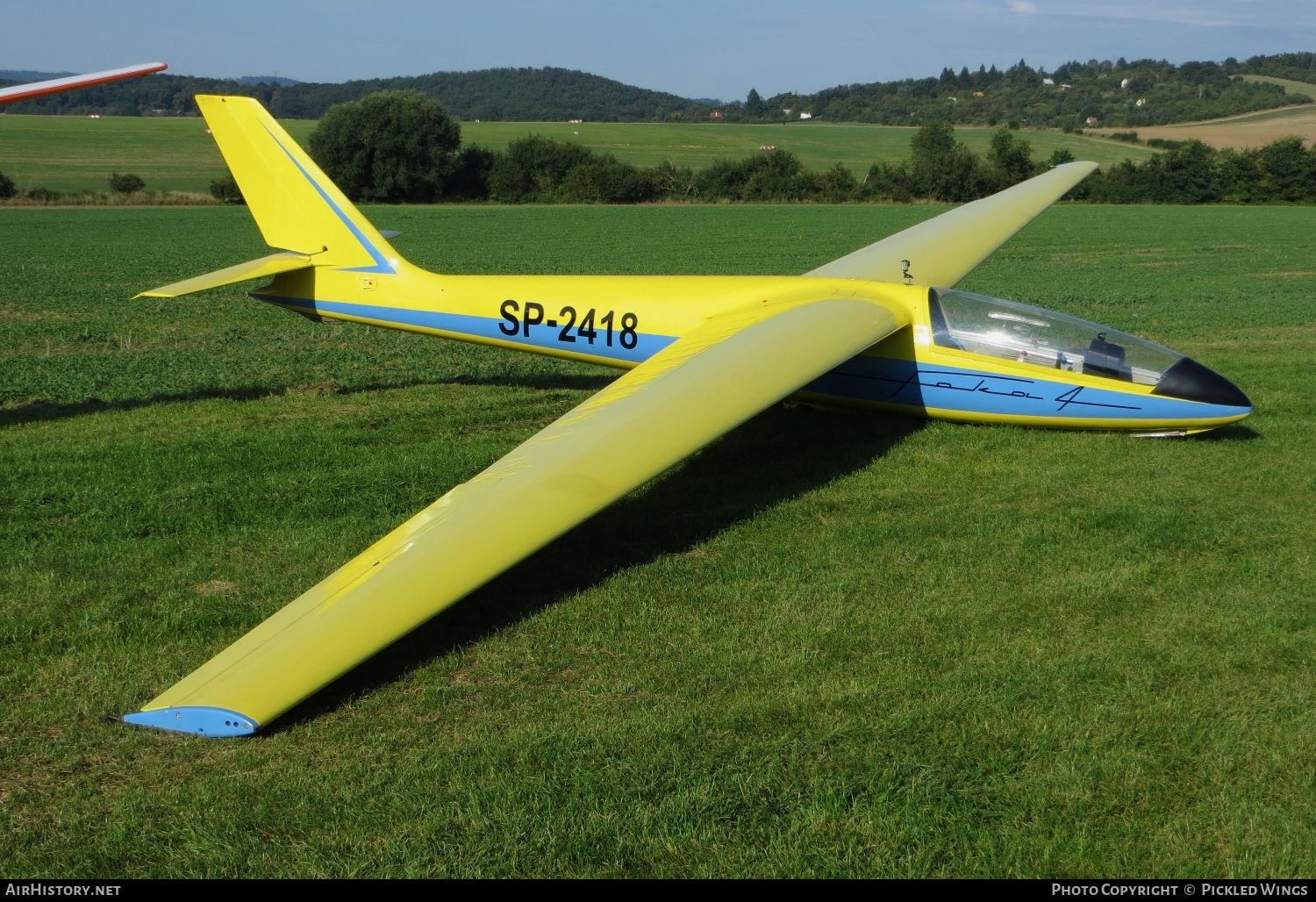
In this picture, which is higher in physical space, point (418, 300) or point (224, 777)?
point (418, 300)

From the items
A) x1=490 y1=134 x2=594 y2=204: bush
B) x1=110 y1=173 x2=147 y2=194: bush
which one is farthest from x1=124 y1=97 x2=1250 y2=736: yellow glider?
x1=110 y1=173 x2=147 y2=194: bush

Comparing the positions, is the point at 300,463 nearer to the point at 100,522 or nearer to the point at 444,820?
the point at 100,522

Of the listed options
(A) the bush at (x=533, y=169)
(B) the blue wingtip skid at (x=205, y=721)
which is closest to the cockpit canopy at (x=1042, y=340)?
(B) the blue wingtip skid at (x=205, y=721)

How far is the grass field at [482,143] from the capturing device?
268 feet

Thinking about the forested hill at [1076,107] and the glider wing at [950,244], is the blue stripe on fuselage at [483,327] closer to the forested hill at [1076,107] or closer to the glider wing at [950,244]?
the glider wing at [950,244]

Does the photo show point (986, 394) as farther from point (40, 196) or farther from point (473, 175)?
point (473, 175)

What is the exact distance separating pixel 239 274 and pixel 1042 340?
9.47 meters

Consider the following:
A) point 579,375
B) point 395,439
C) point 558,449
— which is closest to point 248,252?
point 579,375

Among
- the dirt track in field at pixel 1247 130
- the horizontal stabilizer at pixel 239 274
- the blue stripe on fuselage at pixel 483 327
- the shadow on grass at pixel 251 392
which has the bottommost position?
the shadow on grass at pixel 251 392

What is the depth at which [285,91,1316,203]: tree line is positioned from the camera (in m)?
69.8

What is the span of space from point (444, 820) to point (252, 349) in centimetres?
1504

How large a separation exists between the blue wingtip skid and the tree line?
66310 millimetres

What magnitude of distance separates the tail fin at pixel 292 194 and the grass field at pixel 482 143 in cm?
6487

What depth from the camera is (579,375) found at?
51.4 ft
